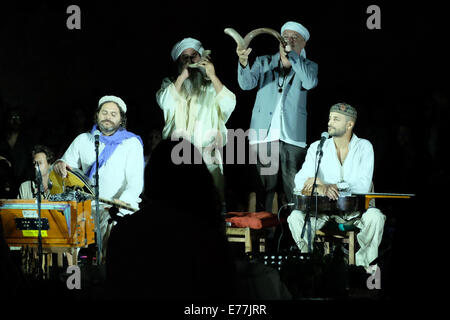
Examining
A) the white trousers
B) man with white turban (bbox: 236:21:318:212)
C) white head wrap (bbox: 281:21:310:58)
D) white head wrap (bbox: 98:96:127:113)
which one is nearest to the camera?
the white trousers

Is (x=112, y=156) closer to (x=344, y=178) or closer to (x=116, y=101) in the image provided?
(x=116, y=101)

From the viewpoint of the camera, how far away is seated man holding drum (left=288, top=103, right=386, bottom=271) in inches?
249

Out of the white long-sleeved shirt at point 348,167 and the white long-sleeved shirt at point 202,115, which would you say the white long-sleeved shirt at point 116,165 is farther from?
the white long-sleeved shirt at point 348,167

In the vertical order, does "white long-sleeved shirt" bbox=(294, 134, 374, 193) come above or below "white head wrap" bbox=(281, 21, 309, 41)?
below

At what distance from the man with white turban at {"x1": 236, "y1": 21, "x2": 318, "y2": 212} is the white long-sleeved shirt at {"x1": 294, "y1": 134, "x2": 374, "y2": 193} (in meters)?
0.35

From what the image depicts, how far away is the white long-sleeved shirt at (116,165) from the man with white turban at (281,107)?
53.0 inches

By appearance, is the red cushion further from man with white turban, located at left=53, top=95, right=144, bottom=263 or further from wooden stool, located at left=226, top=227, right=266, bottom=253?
man with white turban, located at left=53, top=95, right=144, bottom=263

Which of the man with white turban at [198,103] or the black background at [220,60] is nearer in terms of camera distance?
the black background at [220,60]

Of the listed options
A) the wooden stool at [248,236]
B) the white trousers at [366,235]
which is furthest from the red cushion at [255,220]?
the white trousers at [366,235]

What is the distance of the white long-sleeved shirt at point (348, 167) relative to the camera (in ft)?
21.8

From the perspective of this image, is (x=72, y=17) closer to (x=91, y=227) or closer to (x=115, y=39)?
(x=115, y=39)

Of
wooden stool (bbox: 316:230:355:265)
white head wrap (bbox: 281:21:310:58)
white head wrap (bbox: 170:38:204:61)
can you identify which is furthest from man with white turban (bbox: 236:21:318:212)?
wooden stool (bbox: 316:230:355:265)
